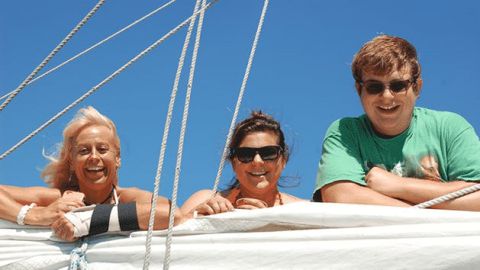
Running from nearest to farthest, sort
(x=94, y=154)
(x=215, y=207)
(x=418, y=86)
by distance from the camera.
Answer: (x=215, y=207) < (x=418, y=86) < (x=94, y=154)

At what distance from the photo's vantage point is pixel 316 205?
119 inches

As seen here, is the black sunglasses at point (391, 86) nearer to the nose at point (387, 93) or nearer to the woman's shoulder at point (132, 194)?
the nose at point (387, 93)

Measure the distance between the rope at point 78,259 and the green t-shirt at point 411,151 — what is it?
1.19 metres

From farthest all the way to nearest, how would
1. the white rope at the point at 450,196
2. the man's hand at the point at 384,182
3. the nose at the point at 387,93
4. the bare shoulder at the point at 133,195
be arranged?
the bare shoulder at the point at 133,195 → the nose at the point at 387,93 → the man's hand at the point at 384,182 → the white rope at the point at 450,196

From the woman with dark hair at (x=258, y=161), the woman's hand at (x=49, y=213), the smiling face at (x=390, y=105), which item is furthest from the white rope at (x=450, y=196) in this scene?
the woman's hand at (x=49, y=213)

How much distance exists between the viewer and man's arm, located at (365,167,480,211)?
320cm

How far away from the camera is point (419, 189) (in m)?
3.29

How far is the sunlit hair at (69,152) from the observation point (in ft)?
14.3

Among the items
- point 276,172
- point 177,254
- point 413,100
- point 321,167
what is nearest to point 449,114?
point 413,100

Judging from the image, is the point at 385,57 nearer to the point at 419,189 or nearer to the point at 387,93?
the point at 387,93

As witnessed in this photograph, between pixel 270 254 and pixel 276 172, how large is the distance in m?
1.34

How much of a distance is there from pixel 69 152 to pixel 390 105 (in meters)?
1.97

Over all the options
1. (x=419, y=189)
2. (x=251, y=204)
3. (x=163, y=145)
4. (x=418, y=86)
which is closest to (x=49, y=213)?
(x=163, y=145)

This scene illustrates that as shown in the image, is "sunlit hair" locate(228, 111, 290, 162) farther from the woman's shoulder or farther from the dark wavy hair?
the woman's shoulder
